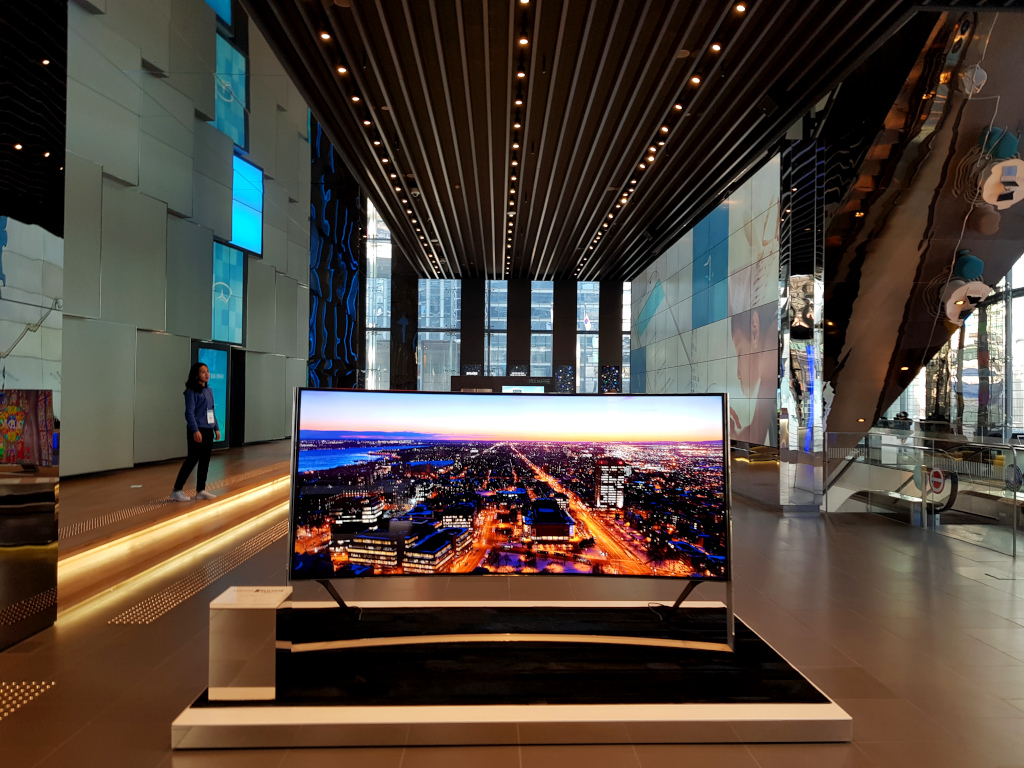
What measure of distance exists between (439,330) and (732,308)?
12238 mm

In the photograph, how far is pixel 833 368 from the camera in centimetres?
678

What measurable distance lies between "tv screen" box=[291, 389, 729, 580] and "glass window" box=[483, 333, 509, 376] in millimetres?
17069

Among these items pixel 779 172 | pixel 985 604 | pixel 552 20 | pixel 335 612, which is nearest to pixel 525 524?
pixel 335 612

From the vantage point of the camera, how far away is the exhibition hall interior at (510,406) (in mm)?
2289

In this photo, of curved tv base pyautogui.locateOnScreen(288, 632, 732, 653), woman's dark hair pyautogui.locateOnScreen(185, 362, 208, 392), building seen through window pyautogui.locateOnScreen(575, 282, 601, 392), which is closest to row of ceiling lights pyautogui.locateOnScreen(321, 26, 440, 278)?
woman's dark hair pyautogui.locateOnScreen(185, 362, 208, 392)

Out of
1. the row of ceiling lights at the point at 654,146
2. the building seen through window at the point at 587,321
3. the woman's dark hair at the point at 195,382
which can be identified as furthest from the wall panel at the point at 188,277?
the building seen through window at the point at 587,321

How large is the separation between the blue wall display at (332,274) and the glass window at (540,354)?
1033 cm

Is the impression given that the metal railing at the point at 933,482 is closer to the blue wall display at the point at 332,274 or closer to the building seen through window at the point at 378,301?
the blue wall display at the point at 332,274

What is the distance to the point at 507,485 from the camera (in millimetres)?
2637

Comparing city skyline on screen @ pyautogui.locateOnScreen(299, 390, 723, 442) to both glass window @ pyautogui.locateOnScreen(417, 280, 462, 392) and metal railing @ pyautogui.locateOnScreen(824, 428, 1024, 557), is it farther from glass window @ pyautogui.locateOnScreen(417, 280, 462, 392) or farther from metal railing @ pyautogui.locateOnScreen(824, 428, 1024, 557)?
glass window @ pyautogui.locateOnScreen(417, 280, 462, 392)

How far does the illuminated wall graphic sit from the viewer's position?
24.8ft

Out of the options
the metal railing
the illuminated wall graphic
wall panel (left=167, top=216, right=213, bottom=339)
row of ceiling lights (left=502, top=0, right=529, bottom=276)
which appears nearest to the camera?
the metal railing

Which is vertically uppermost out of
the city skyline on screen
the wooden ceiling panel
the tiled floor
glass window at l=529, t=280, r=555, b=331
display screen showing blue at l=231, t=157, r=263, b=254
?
the wooden ceiling panel

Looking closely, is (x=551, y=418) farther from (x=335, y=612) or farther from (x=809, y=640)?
(x=809, y=640)
